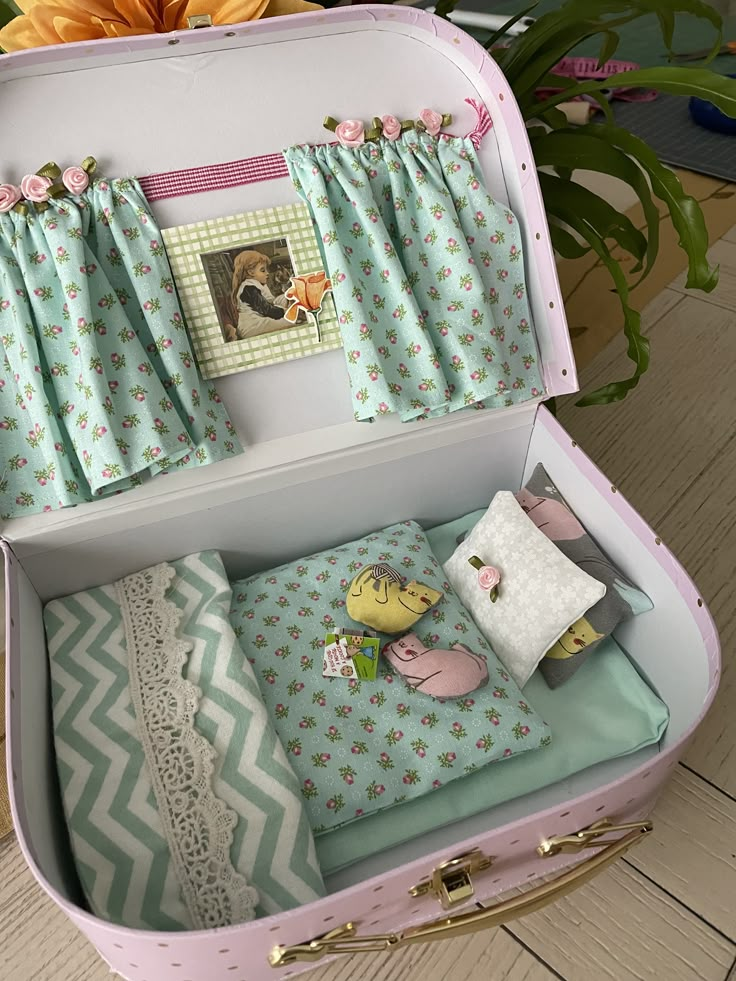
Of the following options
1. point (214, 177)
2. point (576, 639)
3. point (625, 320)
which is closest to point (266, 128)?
point (214, 177)

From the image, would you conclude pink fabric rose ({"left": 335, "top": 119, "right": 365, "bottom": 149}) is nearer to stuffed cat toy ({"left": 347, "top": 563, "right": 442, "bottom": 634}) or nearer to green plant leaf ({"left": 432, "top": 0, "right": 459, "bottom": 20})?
green plant leaf ({"left": 432, "top": 0, "right": 459, "bottom": 20})

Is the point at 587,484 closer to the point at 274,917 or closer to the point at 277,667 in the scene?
the point at 277,667

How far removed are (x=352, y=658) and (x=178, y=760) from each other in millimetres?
223

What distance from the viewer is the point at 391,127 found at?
825mm

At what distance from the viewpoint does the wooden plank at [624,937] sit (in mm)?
751

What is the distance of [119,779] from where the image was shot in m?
0.75

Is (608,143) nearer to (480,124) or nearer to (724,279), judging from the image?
(480,124)

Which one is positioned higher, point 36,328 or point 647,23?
point 647,23

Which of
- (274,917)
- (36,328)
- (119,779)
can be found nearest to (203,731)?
(119,779)

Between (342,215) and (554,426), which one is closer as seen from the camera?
(342,215)

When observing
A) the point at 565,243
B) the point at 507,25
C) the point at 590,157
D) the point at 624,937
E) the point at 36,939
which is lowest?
the point at 624,937

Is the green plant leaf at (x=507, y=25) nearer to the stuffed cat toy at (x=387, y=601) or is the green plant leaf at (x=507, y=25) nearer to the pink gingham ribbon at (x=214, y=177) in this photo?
the pink gingham ribbon at (x=214, y=177)

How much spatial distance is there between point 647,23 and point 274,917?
2.65m

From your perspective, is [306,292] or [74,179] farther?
[306,292]
